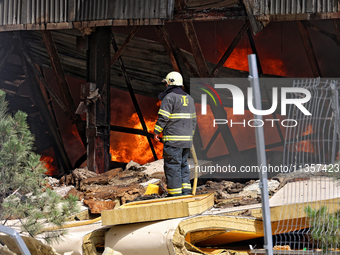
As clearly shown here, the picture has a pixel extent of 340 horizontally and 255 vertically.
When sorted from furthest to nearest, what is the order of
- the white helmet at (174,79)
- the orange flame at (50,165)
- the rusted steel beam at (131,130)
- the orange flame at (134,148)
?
the orange flame at (50,165) < the orange flame at (134,148) < the rusted steel beam at (131,130) < the white helmet at (174,79)

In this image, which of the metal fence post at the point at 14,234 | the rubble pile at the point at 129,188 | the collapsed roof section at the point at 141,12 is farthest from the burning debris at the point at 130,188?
the collapsed roof section at the point at 141,12

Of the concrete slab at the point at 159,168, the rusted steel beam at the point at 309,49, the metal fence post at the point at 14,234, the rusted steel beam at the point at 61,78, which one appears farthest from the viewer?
the rusted steel beam at the point at 61,78

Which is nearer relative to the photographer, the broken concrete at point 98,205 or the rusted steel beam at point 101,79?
the broken concrete at point 98,205

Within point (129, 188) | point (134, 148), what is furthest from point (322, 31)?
point (129, 188)

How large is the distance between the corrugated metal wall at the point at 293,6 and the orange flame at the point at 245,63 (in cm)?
210

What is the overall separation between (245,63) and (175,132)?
13.8ft

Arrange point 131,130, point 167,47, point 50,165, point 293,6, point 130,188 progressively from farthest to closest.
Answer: point 50,165 → point 131,130 → point 167,47 → point 293,6 → point 130,188

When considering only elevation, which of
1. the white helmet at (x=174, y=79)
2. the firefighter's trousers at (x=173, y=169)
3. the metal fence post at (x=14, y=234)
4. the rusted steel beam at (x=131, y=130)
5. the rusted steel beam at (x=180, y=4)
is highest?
the rusted steel beam at (x=180, y=4)

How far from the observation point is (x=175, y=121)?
559 centimetres

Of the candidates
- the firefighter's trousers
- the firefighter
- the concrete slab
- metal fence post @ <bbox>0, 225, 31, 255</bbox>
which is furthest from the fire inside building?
metal fence post @ <bbox>0, 225, 31, 255</bbox>

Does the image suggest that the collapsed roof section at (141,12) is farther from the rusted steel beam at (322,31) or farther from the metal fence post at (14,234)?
the metal fence post at (14,234)

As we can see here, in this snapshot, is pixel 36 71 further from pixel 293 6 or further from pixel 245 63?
pixel 293 6

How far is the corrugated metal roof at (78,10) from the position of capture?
7.36m

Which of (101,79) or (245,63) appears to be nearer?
(101,79)
